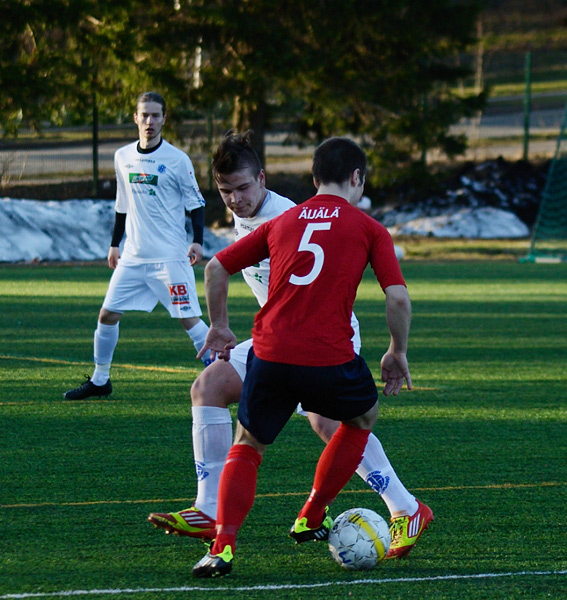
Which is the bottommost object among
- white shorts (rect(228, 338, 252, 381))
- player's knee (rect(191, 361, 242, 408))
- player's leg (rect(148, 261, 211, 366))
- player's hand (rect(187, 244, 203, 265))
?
player's leg (rect(148, 261, 211, 366))

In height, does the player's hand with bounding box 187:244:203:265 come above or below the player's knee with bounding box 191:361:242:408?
below

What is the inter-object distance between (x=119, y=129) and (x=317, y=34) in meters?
5.45

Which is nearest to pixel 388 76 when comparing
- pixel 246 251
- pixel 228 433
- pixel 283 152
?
pixel 283 152

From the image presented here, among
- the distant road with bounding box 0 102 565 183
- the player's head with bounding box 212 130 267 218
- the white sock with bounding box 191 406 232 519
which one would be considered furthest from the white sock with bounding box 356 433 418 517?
the distant road with bounding box 0 102 565 183

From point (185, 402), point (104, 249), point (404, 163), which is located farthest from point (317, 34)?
point (185, 402)

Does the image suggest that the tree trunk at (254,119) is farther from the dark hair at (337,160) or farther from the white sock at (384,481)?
the dark hair at (337,160)

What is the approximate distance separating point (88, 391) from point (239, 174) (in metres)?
3.49

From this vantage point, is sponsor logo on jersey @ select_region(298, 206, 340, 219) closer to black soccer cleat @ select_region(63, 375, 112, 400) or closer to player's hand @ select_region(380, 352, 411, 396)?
player's hand @ select_region(380, 352, 411, 396)

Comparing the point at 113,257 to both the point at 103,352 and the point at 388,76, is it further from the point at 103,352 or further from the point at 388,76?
the point at 388,76

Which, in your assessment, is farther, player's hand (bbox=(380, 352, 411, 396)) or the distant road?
the distant road

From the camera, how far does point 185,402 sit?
287 inches

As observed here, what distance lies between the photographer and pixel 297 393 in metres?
3.81

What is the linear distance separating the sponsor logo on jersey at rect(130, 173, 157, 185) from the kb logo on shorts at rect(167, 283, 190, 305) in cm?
77

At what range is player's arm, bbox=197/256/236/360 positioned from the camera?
12.9 ft
